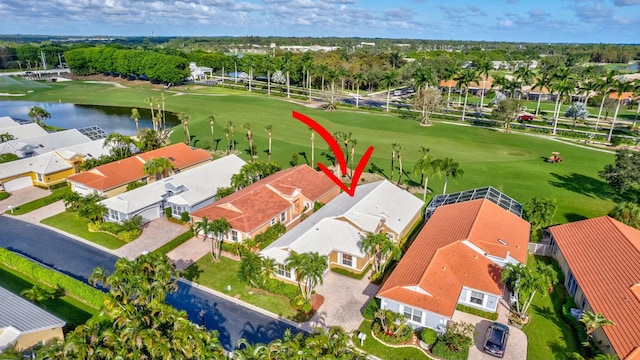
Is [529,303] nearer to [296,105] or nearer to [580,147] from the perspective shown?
[580,147]

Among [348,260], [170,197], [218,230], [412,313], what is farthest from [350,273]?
[170,197]

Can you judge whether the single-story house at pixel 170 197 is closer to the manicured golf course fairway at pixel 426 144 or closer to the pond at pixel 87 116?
the manicured golf course fairway at pixel 426 144

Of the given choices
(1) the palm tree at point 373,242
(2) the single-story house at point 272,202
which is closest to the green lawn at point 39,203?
(2) the single-story house at point 272,202

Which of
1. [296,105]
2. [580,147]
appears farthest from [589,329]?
[296,105]

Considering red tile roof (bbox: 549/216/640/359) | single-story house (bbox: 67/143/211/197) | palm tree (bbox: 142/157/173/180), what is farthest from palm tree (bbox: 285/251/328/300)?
single-story house (bbox: 67/143/211/197)

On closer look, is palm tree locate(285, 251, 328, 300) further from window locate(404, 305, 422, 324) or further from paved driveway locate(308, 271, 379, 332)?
window locate(404, 305, 422, 324)

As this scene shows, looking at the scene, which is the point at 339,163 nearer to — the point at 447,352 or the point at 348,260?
the point at 348,260

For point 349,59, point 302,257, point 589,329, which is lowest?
point 589,329
